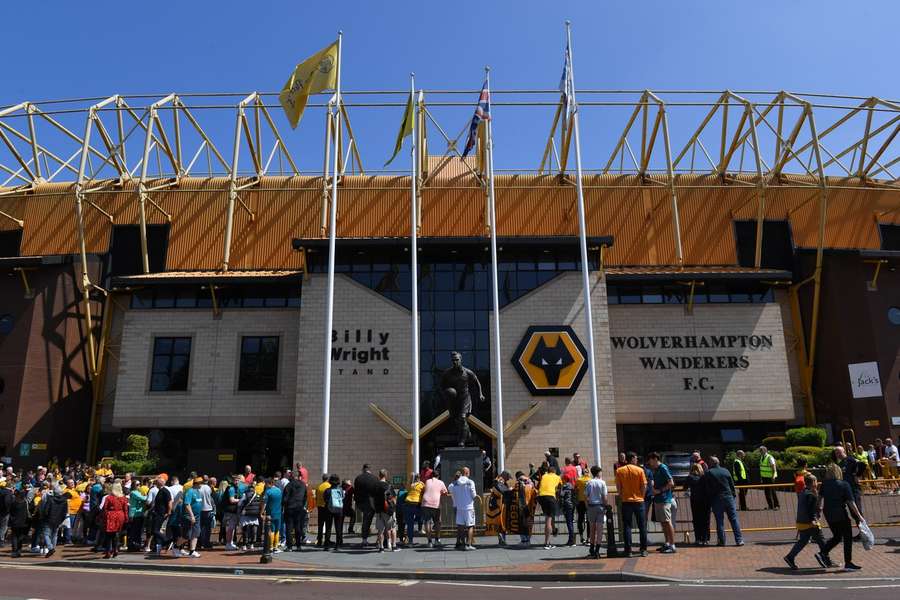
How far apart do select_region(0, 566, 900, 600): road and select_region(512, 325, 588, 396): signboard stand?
1803 centimetres

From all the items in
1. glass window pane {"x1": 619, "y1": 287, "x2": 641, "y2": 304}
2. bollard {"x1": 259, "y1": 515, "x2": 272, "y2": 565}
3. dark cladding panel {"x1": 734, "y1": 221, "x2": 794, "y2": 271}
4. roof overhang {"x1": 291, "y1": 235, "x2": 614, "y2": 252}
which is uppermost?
dark cladding panel {"x1": 734, "y1": 221, "x2": 794, "y2": 271}

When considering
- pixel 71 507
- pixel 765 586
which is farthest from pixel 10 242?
pixel 765 586

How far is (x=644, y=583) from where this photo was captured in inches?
421

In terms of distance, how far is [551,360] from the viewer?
2938 cm

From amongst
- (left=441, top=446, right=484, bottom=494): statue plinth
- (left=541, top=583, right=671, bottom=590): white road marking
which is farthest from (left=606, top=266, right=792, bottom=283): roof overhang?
(left=541, top=583, right=671, bottom=590): white road marking

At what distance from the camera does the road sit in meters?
9.48

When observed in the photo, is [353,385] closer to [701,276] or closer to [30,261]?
[701,276]

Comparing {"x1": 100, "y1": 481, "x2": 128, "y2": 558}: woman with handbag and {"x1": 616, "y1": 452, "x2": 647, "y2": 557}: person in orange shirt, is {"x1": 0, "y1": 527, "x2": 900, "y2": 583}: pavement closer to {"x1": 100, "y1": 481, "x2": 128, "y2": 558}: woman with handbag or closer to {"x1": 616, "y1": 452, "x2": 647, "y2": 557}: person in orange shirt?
{"x1": 100, "y1": 481, "x2": 128, "y2": 558}: woman with handbag

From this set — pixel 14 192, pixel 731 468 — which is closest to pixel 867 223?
pixel 731 468

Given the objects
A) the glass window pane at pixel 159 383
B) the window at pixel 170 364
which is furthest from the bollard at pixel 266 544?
the glass window pane at pixel 159 383

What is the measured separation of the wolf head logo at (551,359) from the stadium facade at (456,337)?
88 mm

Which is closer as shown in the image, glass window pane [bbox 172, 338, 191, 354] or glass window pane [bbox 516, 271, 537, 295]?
glass window pane [bbox 516, 271, 537, 295]

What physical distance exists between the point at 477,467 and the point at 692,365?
17.1 m

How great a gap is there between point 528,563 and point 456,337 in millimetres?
17740
